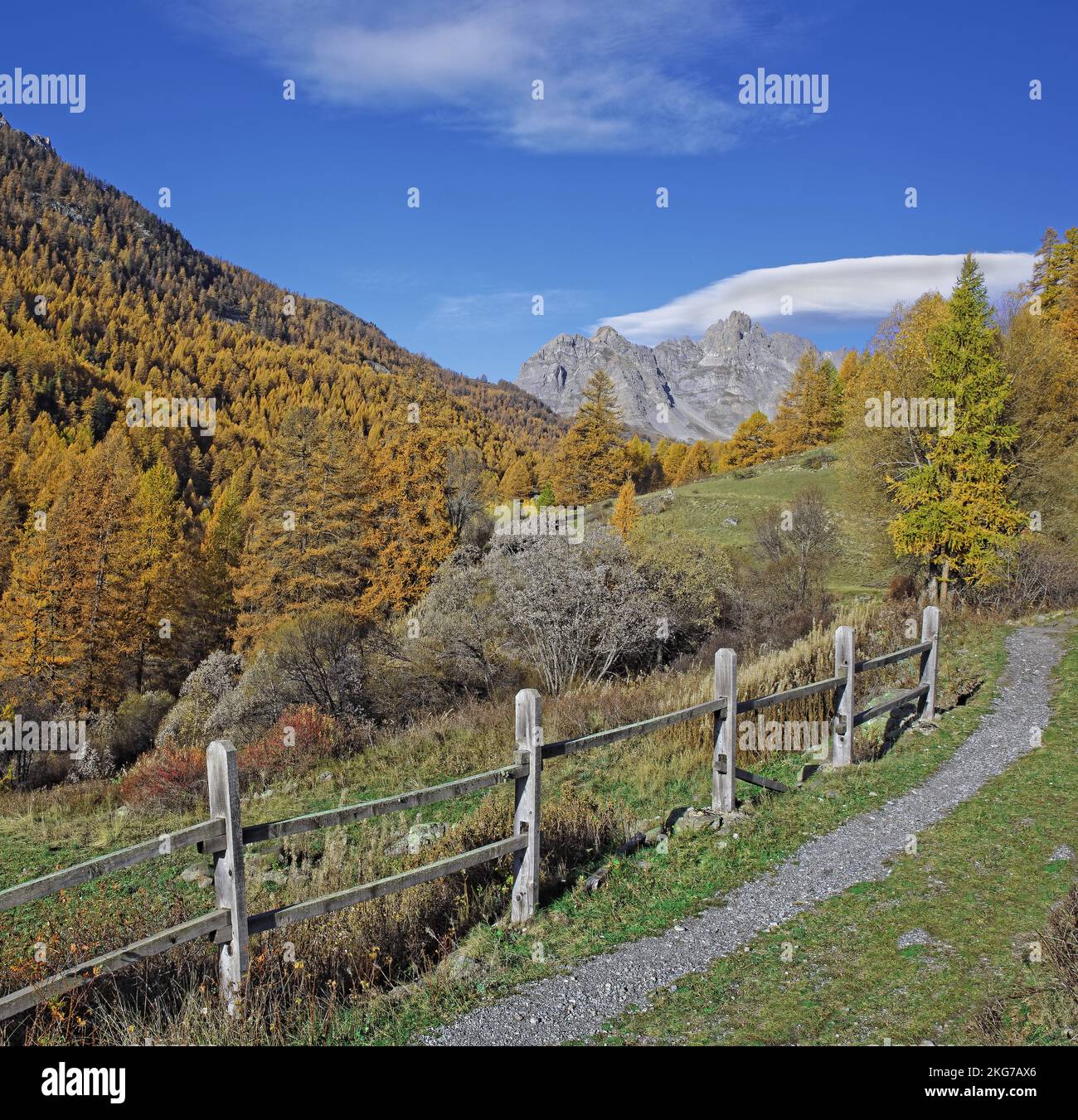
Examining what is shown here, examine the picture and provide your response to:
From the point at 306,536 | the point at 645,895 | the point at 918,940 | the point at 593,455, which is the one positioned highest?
the point at 593,455

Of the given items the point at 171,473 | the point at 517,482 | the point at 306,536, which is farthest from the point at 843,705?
the point at 171,473

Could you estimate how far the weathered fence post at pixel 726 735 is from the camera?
25.1 ft

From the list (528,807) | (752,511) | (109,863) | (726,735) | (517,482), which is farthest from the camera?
(517,482)

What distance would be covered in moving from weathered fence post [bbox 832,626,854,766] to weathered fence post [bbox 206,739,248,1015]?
7461mm

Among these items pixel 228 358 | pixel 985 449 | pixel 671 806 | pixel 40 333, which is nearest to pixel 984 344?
pixel 985 449

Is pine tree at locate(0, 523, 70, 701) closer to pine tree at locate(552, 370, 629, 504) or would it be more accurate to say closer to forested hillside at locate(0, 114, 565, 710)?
forested hillside at locate(0, 114, 565, 710)

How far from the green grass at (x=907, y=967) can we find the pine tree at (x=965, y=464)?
1893 centimetres

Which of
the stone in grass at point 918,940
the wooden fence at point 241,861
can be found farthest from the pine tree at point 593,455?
the stone in grass at point 918,940

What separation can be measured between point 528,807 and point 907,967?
105 inches

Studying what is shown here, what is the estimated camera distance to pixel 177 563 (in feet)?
148

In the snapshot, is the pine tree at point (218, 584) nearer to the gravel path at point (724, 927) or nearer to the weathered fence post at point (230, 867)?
the gravel path at point (724, 927)

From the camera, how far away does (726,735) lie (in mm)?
7680

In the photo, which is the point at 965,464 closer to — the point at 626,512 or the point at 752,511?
the point at 626,512
